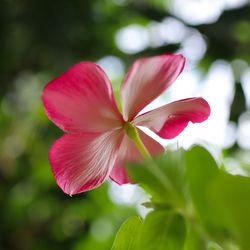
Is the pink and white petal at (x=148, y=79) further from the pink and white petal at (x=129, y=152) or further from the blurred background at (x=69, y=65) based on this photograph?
the blurred background at (x=69, y=65)

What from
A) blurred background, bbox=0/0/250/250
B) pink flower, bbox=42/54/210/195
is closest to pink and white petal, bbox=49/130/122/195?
pink flower, bbox=42/54/210/195

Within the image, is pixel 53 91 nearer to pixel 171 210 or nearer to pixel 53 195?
pixel 171 210

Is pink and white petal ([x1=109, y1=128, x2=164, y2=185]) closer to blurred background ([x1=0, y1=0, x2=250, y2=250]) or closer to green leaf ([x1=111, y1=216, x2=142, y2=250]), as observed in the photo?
green leaf ([x1=111, y1=216, x2=142, y2=250])

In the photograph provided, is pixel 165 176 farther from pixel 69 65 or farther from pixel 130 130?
pixel 69 65

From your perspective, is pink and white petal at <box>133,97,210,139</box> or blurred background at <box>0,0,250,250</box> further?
blurred background at <box>0,0,250,250</box>

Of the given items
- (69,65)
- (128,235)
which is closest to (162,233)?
(128,235)

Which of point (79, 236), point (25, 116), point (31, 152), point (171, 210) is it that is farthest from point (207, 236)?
point (25, 116)
